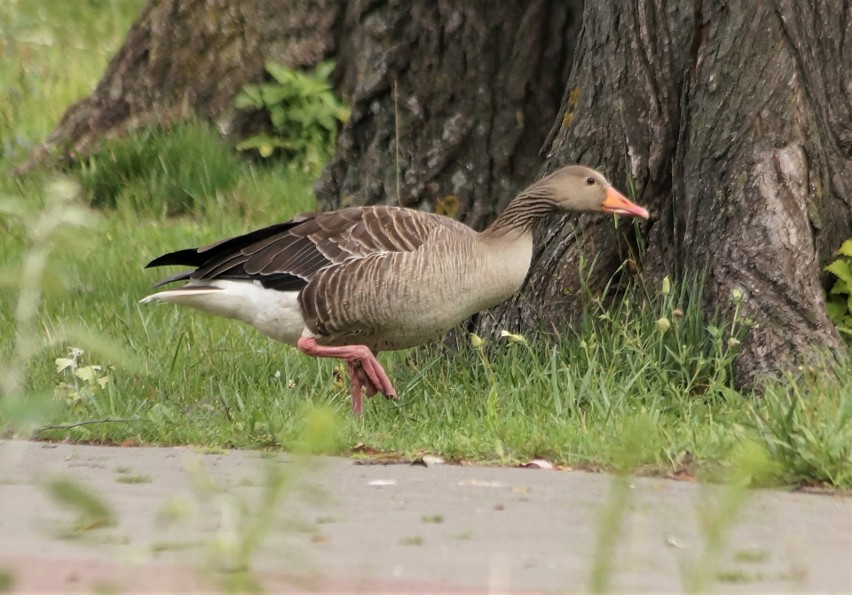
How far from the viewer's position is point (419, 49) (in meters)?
8.48

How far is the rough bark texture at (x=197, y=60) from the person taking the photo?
38.2ft

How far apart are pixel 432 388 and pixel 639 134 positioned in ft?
5.28

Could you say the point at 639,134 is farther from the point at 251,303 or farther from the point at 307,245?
the point at 251,303

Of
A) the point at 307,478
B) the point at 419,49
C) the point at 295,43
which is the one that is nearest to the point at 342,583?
the point at 307,478

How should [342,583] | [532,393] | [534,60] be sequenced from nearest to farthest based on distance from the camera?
[342,583] → [532,393] → [534,60]

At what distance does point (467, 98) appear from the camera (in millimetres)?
8211

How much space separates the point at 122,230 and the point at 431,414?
4.85 meters

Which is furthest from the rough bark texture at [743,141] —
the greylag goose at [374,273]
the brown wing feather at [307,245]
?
the brown wing feather at [307,245]

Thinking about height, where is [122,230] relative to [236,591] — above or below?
below

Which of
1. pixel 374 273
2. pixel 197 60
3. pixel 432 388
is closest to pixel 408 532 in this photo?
pixel 432 388

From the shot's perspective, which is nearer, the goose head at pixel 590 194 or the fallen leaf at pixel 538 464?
the fallen leaf at pixel 538 464

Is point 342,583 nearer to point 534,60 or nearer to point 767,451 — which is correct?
point 767,451

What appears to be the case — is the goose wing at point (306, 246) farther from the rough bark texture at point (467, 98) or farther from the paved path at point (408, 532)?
the paved path at point (408, 532)

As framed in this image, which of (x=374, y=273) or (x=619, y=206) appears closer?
(x=619, y=206)
